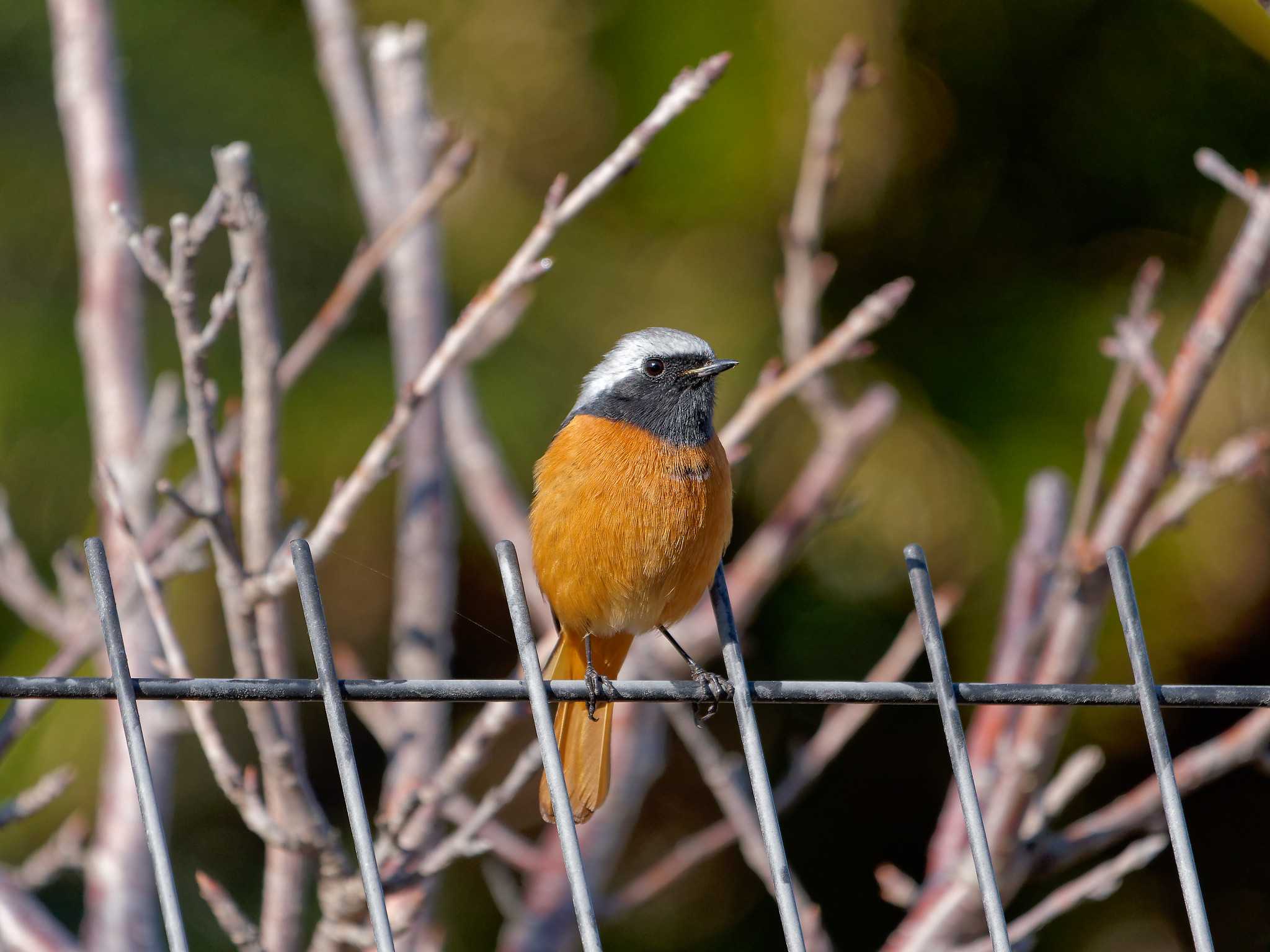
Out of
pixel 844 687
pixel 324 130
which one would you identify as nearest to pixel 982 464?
pixel 324 130

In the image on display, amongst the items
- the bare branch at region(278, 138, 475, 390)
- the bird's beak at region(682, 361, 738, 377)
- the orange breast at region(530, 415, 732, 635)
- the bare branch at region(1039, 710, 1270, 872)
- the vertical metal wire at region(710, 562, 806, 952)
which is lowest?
the bare branch at region(1039, 710, 1270, 872)


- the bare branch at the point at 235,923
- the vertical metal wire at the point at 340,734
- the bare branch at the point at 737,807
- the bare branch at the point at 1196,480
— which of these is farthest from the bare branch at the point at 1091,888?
the vertical metal wire at the point at 340,734

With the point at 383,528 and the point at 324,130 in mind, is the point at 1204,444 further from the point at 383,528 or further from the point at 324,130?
the point at 324,130

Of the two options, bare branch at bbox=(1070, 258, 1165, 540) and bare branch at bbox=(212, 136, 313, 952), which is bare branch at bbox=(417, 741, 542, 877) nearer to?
bare branch at bbox=(212, 136, 313, 952)

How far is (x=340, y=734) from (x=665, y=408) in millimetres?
1964

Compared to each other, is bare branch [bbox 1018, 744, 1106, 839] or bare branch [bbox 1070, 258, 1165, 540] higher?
bare branch [bbox 1070, 258, 1165, 540]

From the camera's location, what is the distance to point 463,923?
6027 mm

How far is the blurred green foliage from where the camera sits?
18.1 ft

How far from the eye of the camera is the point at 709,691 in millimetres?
1689

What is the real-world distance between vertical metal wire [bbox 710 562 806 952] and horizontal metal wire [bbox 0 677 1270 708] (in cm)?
4

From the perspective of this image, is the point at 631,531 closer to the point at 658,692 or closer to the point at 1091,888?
the point at 1091,888

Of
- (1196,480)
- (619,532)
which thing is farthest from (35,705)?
(1196,480)

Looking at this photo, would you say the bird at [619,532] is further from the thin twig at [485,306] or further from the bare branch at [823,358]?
the thin twig at [485,306]

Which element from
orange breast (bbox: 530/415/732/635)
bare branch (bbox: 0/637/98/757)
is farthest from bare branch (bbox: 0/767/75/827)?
orange breast (bbox: 530/415/732/635)
